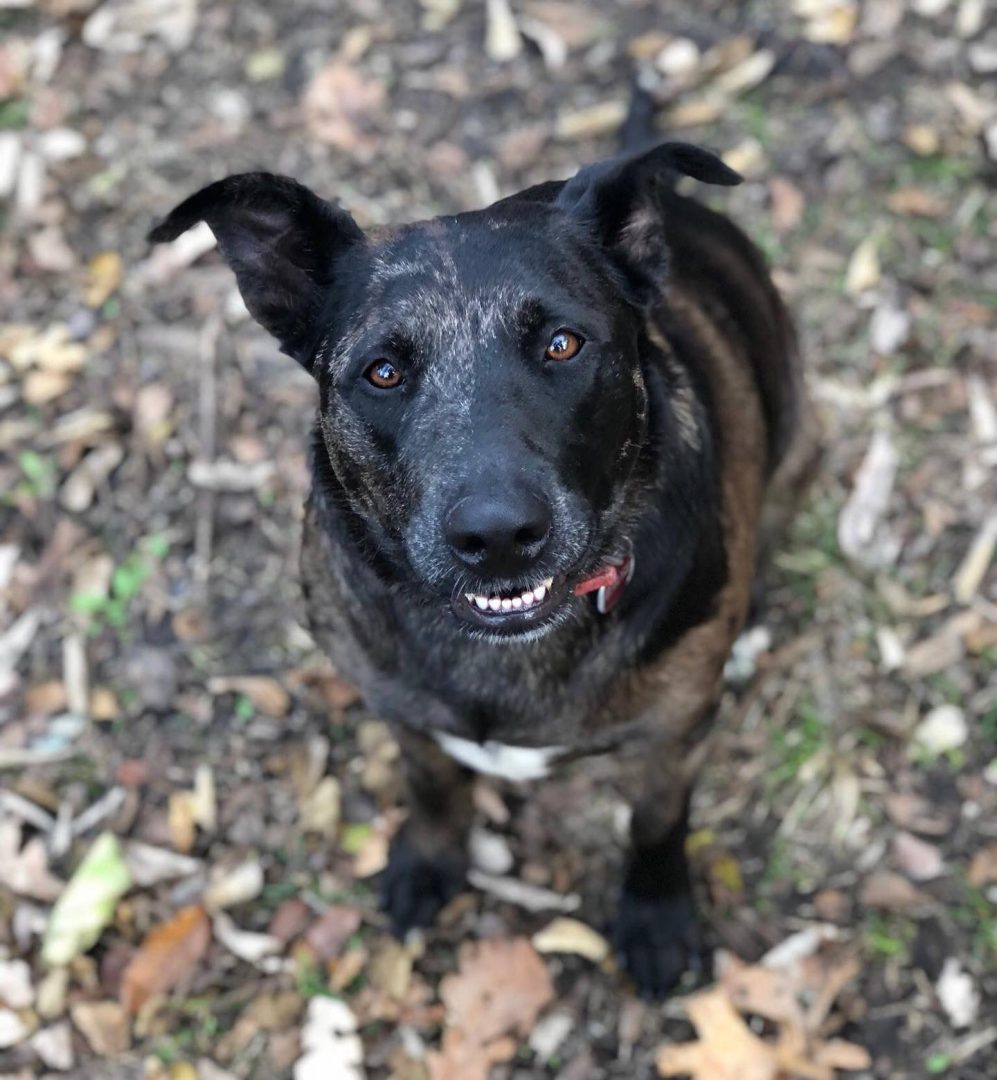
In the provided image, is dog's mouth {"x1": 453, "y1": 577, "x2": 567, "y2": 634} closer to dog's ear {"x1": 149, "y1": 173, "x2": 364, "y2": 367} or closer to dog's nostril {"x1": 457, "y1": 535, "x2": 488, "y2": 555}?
dog's nostril {"x1": 457, "y1": 535, "x2": 488, "y2": 555}

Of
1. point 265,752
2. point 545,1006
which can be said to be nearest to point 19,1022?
point 265,752

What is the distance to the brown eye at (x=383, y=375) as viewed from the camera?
3.18m

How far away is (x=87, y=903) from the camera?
4.54 meters

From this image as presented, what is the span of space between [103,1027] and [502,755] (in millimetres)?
1755

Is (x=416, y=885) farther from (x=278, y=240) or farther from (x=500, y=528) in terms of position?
(x=278, y=240)

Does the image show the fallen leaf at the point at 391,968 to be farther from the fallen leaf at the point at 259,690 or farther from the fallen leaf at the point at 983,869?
the fallen leaf at the point at 983,869

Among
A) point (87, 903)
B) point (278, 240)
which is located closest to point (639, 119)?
point (278, 240)

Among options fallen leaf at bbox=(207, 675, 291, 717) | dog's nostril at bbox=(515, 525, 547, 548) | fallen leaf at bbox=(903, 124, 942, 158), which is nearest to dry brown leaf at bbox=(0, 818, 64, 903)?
fallen leaf at bbox=(207, 675, 291, 717)

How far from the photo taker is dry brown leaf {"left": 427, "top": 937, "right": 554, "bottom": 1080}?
4285 millimetres

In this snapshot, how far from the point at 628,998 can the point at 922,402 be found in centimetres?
276

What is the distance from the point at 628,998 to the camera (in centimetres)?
442

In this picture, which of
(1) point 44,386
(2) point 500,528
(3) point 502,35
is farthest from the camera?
(3) point 502,35

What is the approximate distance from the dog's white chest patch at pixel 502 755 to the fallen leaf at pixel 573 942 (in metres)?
0.77

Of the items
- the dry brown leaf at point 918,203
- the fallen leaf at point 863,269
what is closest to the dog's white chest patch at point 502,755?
the fallen leaf at point 863,269
